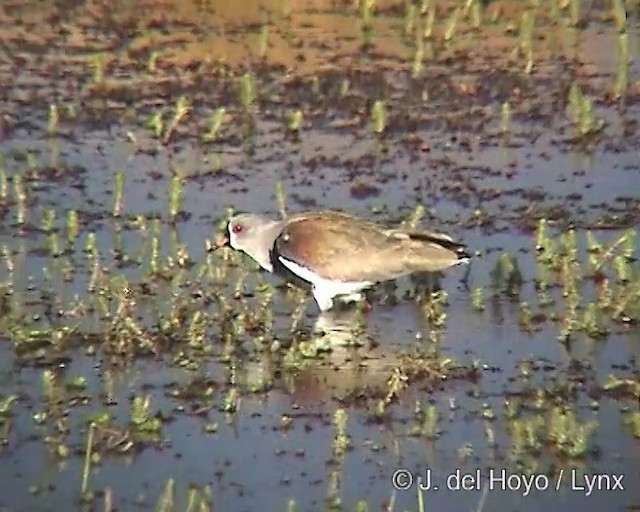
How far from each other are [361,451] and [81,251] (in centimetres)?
302

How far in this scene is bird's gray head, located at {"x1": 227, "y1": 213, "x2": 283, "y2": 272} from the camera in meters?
9.60

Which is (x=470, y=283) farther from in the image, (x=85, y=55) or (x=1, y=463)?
(x=85, y=55)

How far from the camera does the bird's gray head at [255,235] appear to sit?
9.60m

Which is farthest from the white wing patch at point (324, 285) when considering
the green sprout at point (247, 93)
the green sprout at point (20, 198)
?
the green sprout at point (247, 93)

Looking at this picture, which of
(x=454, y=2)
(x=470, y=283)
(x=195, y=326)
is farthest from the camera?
(x=454, y=2)

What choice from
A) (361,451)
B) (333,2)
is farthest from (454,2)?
(361,451)

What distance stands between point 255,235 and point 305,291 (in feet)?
1.27

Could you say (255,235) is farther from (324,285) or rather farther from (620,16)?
(620,16)

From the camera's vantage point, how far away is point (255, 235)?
31.7 ft

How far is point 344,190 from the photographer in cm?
1162

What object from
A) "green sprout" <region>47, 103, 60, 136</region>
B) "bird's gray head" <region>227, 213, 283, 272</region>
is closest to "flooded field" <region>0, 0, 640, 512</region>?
"green sprout" <region>47, 103, 60, 136</region>

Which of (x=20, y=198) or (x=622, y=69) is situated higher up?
(x=622, y=69)

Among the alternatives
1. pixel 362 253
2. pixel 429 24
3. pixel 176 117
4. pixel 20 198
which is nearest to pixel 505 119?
pixel 176 117

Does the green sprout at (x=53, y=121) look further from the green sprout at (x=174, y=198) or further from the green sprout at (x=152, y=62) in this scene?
the green sprout at (x=174, y=198)
